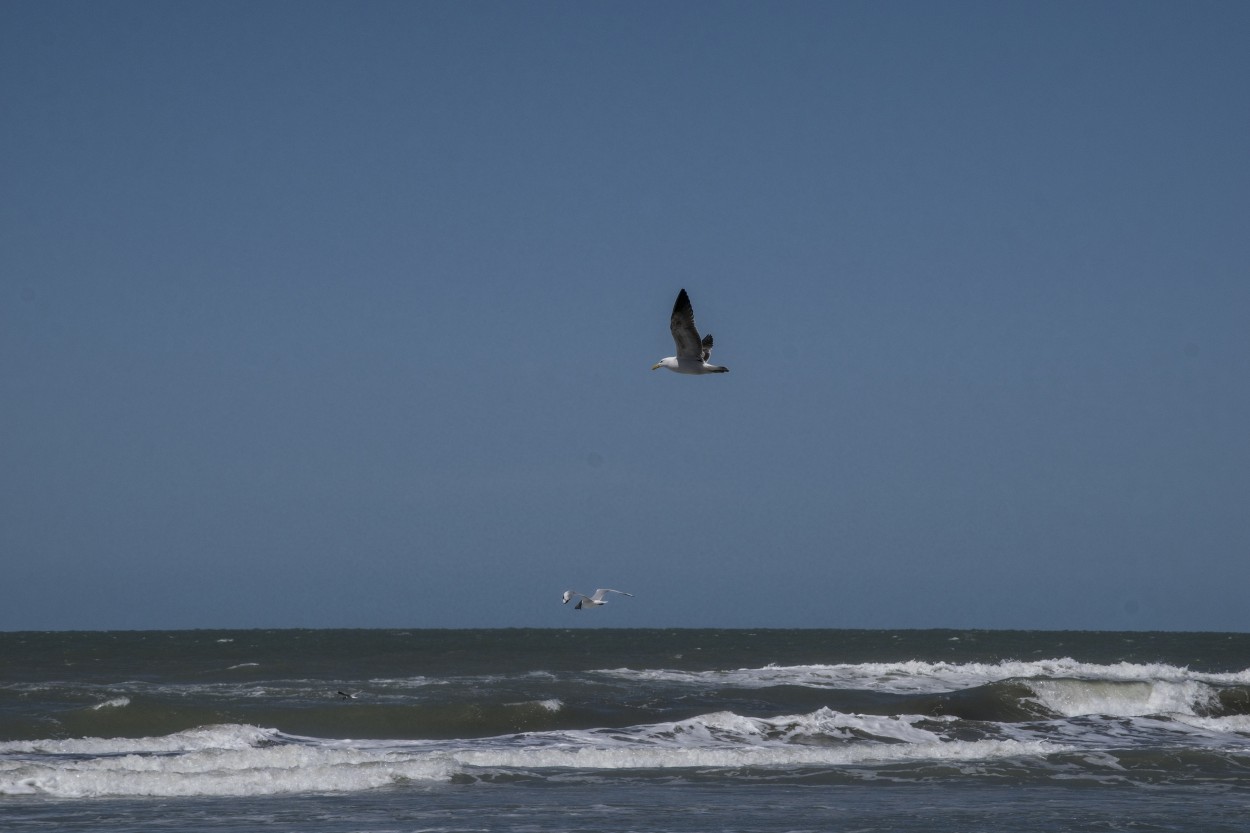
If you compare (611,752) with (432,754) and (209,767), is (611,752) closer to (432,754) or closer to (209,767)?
(432,754)

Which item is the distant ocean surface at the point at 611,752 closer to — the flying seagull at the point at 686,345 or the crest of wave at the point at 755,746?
the crest of wave at the point at 755,746

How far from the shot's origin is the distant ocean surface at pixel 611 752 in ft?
41.3

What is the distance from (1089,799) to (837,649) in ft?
135

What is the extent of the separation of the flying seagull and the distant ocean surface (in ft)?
14.8

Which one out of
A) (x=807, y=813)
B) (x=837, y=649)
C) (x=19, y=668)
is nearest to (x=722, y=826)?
(x=807, y=813)

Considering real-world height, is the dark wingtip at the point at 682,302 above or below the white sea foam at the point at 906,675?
above

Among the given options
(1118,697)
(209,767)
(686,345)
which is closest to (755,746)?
(686,345)

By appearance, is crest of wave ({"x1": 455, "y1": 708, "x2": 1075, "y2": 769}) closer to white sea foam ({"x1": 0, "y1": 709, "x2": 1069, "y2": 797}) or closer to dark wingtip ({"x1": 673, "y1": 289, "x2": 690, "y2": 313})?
white sea foam ({"x1": 0, "y1": 709, "x2": 1069, "y2": 797})

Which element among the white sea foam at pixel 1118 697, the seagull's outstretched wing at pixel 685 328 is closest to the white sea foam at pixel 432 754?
the white sea foam at pixel 1118 697

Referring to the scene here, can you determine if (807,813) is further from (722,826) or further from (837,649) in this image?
(837,649)

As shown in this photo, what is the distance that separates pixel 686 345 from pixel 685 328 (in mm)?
382

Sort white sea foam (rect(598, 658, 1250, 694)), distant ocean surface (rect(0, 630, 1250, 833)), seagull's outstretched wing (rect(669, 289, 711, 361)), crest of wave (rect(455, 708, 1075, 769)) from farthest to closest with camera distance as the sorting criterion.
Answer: white sea foam (rect(598, 658, 1250, 694)) < crest of wave (rect(455, 708, 1075, 769)) < seagull's outstretched wing (rect(669, 289, 711, 361)) < distant ocean surface (rect(0, 630, 1250, 833))

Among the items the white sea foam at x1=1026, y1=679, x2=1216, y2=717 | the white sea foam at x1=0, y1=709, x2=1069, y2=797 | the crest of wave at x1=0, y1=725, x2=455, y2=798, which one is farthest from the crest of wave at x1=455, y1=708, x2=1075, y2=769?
the white sea foam at x1=1026, y1=679, x2=1216, y2=717

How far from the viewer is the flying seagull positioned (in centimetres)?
1479
